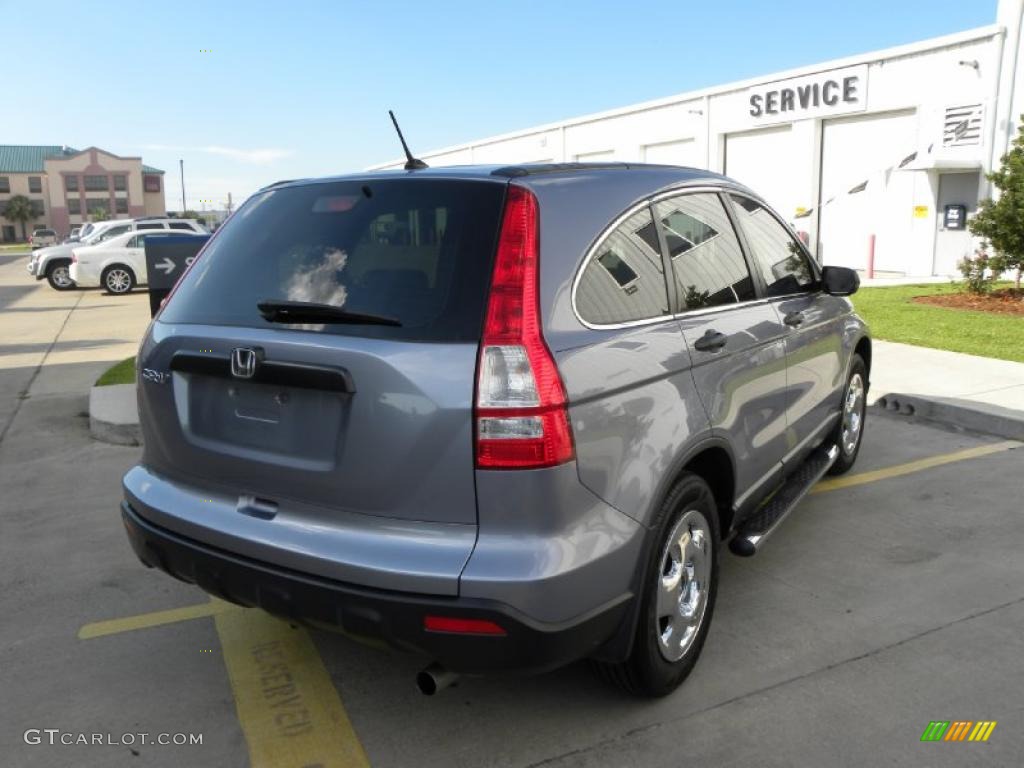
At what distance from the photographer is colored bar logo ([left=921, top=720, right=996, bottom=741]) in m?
2.75

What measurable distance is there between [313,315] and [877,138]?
2485 centimetres

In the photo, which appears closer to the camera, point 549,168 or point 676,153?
point 549,168

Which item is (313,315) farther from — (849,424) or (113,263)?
(113,263)

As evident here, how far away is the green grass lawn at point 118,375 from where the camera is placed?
8.62m

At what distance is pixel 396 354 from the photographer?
2.38 m

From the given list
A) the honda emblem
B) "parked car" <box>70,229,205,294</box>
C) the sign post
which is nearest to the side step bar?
the honda emblem

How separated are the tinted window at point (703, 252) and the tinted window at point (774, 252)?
209 millimetres

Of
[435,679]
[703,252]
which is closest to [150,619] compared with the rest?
[435,679]

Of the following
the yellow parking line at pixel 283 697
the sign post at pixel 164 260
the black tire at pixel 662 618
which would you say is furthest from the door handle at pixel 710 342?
the sign post at pixel 164 260

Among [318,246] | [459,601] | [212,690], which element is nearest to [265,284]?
[318,246]

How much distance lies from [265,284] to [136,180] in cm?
12838

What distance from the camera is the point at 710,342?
3086 millimetres

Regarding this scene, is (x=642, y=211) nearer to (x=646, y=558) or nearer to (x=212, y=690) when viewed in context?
(x=646, y=558)

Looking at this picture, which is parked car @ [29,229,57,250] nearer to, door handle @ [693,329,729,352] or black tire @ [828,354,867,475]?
black tire @ [828,354,867,475]
